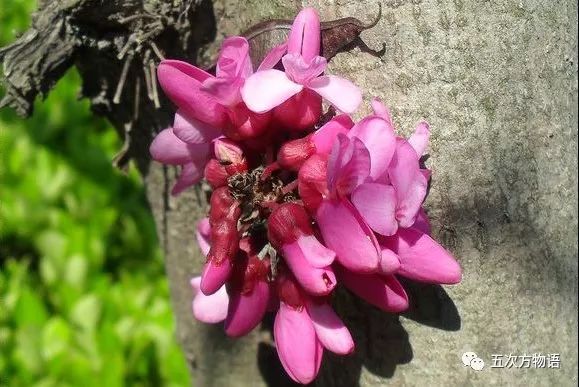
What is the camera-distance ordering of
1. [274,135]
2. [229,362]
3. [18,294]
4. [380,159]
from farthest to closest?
[18,294], [229,362], [274,135], [380,159]

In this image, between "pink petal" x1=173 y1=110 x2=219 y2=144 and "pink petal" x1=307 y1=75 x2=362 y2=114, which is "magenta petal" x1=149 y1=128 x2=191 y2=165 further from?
"pink petal" x1=307 y1=75 x2=362 y2=114

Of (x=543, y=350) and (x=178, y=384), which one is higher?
(x=543, y=350)

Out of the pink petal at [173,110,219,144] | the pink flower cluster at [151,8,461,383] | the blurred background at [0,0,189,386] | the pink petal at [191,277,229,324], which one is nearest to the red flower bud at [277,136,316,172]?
the pink flower cluster at [151,8,461,383]

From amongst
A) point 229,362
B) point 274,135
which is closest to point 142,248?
point 229,362

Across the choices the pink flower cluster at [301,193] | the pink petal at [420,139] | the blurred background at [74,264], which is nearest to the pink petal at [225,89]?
the pink flower cluster at [301,193]

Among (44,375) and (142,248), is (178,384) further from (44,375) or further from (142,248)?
(142,248)

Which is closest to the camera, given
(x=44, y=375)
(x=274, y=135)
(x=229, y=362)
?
(x=274, y=135)
